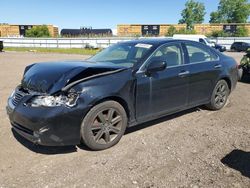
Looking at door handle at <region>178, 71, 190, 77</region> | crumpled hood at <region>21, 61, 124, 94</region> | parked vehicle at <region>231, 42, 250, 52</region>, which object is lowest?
parked vehicle at <region>231, 42, 250, 52</region>

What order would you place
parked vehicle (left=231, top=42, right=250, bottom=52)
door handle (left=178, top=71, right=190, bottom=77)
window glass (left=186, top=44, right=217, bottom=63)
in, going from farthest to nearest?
parked vehicle (left=231, top=42, right=250, bottom=52), window glass (left=186, top=44, right=217, bottom=63), door handle (left=178, top=71, right=190, bottom=77)

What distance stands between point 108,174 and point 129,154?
63 cm

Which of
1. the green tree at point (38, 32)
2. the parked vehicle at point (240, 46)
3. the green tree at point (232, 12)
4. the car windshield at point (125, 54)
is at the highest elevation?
the green tree at point (232, 12)

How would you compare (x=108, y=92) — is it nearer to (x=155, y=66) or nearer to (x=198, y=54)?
(x=155, y=66)

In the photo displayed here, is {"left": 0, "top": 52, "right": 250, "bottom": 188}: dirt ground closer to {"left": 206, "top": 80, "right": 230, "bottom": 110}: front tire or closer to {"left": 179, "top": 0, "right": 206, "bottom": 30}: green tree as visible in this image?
{"left": 206, "top": 80, "right": 230, "bottom": 110}: front tire

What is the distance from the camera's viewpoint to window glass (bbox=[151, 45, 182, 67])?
4875 millimetres

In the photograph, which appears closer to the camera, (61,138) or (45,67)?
(61,138)

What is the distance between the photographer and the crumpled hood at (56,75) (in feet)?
12.7

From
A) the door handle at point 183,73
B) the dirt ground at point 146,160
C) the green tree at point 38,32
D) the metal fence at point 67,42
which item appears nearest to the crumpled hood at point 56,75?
the dirt ground at point 146,160

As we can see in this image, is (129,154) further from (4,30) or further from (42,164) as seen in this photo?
(4,30)

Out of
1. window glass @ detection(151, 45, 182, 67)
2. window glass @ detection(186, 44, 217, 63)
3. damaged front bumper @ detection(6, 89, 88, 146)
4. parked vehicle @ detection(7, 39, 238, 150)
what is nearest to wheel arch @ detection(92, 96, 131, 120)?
parked vehicle @ detection(7, 39, 238, 150)

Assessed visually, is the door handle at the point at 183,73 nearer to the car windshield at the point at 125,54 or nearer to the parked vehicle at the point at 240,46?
the car windshield at the point at 125,54

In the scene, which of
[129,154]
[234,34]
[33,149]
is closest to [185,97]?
[129,154]

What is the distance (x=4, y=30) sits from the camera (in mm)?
80062
